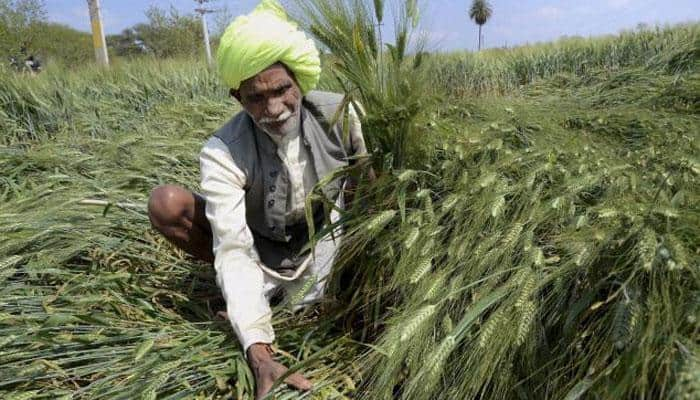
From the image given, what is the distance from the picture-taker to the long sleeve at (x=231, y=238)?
59.5 inches

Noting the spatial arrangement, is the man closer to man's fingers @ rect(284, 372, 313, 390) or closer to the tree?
man's fingers @ rect(284, 372, 313, 390)

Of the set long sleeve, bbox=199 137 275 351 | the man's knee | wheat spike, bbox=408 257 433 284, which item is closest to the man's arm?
long sleeve, bbox=199 137 275 351

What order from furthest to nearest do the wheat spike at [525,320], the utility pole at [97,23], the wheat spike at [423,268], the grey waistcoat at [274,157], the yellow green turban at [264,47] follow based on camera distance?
the utility pole at [97,23], the grey waistcoat at [274,157], the yellow green turban at [264,47], the wheat spike at [423,268], the wheat spike at [525,320]

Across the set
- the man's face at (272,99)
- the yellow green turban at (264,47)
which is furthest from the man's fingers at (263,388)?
the yellow green turban at (264,47)

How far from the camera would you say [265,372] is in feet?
4.40

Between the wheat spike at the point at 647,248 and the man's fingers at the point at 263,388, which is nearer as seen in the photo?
the wheat spike at the point at 647,248

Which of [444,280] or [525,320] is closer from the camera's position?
[525,320]

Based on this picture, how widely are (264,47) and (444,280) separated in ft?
2.86

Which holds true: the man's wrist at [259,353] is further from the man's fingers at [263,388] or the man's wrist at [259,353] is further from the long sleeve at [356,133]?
the long sleeve at [356,133]

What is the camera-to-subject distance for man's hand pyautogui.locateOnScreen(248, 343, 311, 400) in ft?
4.26

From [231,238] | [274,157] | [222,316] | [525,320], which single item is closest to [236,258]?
[231,238]

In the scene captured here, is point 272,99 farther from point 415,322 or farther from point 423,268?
point 415,322

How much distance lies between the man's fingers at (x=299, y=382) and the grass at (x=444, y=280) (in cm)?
2

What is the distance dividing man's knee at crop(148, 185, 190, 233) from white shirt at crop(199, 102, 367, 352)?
0.22m
